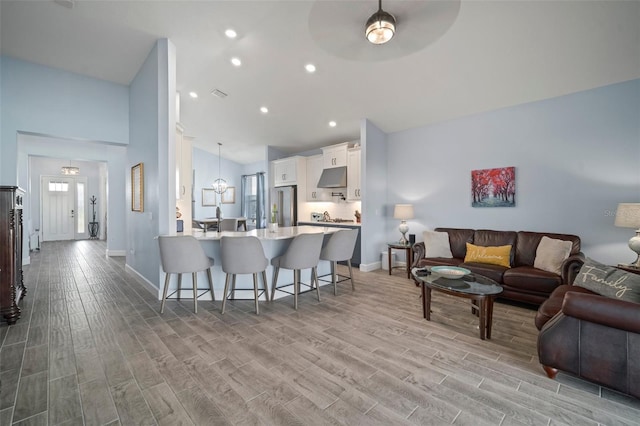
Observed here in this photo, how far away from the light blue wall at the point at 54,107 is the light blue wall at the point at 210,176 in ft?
15.4

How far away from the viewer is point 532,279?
3.39 meters

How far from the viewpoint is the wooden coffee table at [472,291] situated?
259 centimetres

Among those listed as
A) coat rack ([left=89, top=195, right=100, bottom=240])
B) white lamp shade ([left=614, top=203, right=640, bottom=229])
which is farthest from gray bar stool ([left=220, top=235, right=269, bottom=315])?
coat rack ([left=89, top=195, right=100, bottom=240])

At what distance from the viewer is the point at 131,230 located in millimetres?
4891

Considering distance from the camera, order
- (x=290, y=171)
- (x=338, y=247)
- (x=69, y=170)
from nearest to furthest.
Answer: (x=338, y=247), (x=290, y=171), (x=69, y=170)

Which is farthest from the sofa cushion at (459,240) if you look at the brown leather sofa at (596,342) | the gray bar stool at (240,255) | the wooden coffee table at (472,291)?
the gray bar stool at (240,255)

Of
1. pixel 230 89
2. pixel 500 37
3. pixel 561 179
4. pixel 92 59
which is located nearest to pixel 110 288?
pixel 92 59

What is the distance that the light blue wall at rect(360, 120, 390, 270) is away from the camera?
5.42m

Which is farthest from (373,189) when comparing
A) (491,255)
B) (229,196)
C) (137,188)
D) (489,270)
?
(229,196)

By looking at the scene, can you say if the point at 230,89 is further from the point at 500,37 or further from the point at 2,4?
the point at 500,37

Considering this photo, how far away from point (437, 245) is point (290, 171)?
4.28 metres

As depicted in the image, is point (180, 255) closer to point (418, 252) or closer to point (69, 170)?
point (418, 252)

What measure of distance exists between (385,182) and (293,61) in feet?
10.1

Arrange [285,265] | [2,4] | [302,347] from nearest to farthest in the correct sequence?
1. [302,347]
2. [2,4]
3. [285,265]
